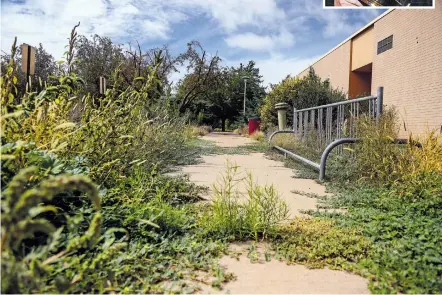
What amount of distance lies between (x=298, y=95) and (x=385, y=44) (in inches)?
187

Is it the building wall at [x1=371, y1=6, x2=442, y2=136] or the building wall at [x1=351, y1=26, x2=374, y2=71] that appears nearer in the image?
the building wall at [x1=371, y1=6, x2=442, y2=136]

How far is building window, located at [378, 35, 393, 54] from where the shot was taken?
14.8 metres

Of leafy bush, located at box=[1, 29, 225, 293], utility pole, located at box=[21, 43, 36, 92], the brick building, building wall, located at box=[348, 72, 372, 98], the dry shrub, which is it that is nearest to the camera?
leafy bush, located at box=[1, 29, 225, 293]

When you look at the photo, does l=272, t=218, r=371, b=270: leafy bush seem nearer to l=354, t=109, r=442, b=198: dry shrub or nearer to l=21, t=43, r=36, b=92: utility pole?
l=354, t=109, r=442, b=198: dry shrub

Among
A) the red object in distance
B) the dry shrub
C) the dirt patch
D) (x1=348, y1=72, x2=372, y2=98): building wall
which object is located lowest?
the dirt patch

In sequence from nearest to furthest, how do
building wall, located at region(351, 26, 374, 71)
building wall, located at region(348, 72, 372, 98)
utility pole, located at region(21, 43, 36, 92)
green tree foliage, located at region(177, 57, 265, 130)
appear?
utility pole, located at region(21, 43, 36, 92), building wall, located at region(351, 26, 374, 71), building wall, located at region(348, 72, 372, 98), green tree foliage, located at region(177, 57, 265, 130)

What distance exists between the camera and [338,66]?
21422mm

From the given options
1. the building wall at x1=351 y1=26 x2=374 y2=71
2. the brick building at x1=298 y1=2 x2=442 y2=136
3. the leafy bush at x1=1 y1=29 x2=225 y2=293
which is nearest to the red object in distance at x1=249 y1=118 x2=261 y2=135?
the brick building at x1=298 y1=2 x2=442 y2=136

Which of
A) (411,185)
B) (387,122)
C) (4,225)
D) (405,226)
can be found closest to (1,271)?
(4,225)

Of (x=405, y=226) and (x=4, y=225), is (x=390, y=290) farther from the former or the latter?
(x=4, y=225)

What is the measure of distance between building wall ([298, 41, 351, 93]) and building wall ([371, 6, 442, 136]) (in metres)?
3.94

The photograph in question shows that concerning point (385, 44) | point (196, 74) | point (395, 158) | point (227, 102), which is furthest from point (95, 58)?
point (227, 102)

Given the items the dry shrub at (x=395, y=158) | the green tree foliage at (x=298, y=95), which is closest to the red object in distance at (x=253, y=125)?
the green tree foliage at (x=298, y=95)

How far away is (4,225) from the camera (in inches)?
39.6
